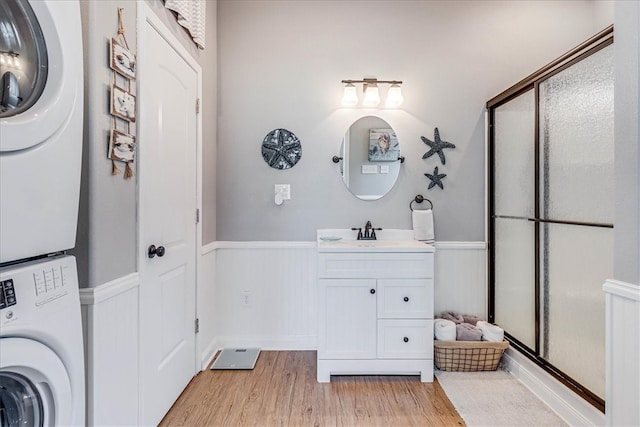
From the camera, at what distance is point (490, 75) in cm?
271

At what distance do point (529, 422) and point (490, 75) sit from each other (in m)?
2.41

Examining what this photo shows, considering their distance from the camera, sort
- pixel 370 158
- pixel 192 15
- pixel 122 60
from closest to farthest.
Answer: pixel 122 60
pixel 192 15
pixel 370 158

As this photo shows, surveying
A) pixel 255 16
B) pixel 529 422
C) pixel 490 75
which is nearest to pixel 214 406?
pixel 529 422

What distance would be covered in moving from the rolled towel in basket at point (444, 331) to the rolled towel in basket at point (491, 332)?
9.7 inches

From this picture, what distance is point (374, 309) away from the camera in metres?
2.19

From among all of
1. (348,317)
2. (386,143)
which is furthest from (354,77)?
(348,317)

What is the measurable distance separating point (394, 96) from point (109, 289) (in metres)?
2.28

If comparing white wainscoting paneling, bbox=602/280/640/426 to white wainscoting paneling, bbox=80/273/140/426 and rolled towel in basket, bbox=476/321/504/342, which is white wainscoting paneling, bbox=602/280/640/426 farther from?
white wainscoting paneling, bbox=80/273/140/426

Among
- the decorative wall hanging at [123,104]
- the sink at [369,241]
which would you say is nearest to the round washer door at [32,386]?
the decorative wall hanging at [123,104]

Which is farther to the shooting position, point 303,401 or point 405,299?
point 405,299

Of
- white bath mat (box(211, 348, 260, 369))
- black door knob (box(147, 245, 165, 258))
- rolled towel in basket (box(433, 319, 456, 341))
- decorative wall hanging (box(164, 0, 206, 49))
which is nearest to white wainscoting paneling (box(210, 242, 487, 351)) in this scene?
white bath mat (box(211, 348, 260, 369))

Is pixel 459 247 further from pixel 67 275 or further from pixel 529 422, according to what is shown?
pixel 67 275

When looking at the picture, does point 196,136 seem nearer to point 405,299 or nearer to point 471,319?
point 405,299

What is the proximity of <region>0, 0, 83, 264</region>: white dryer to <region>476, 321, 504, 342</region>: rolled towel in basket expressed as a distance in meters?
2.50
